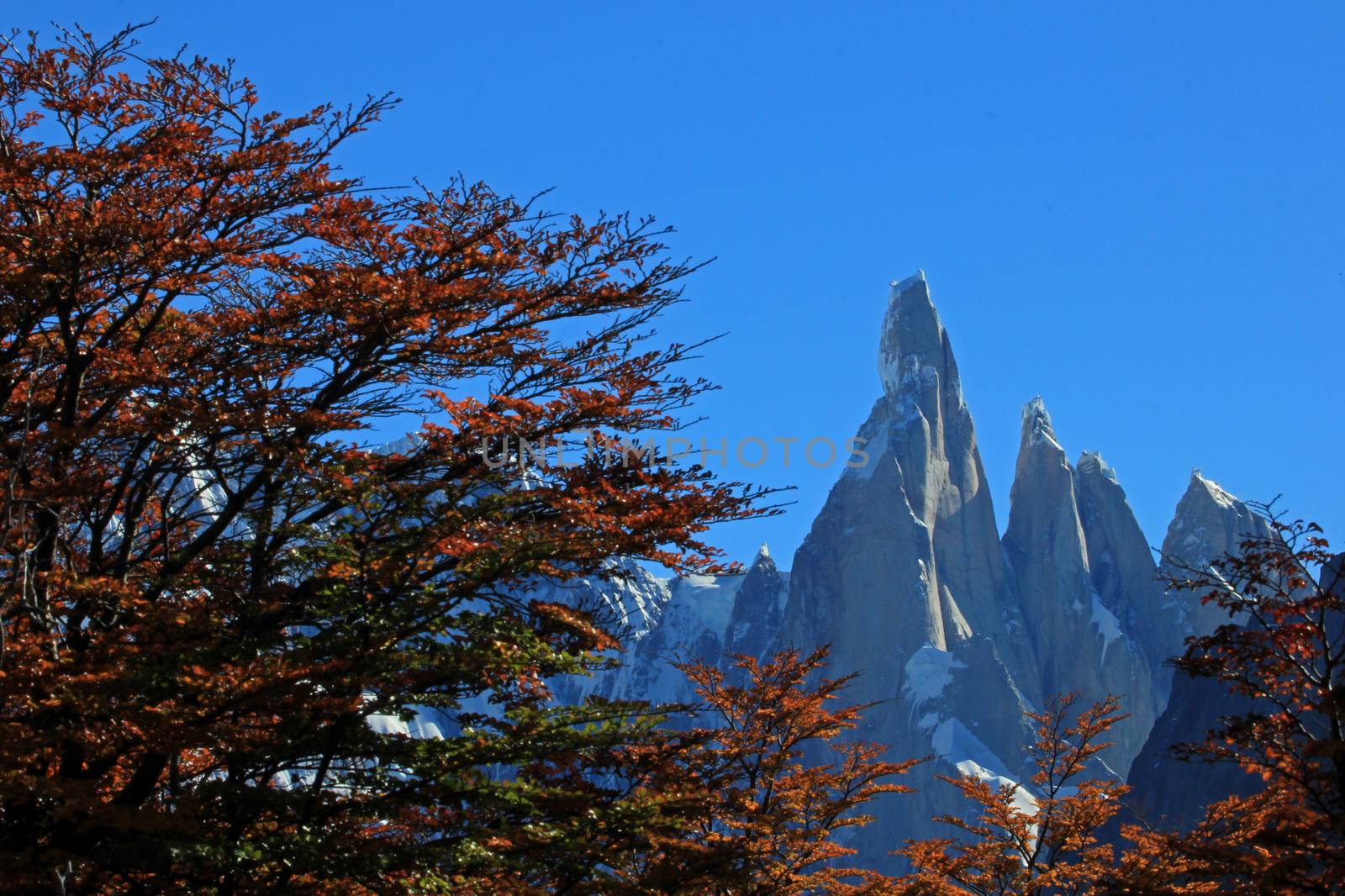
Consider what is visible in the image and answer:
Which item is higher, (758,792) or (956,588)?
(956,588)

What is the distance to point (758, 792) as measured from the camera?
52.6 ft

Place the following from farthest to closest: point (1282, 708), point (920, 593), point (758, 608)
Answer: point (758, 608) < point (920, 593) < point (1282, 708)

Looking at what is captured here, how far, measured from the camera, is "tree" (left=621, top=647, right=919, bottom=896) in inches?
483

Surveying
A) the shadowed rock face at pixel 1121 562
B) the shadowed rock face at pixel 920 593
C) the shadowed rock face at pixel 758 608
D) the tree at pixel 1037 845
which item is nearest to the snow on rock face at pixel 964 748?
the shadowed rock face at pixel 920 593

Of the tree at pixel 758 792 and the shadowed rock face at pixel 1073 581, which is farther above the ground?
the shadowed rock face at pixel 1073 581

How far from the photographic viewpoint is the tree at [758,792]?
12266mm

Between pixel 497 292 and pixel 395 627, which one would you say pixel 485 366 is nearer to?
pixel 497 292

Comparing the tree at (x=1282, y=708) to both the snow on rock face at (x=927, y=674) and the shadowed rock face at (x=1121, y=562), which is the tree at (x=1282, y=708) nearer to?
the snow on rock face at (x=927, y=674)

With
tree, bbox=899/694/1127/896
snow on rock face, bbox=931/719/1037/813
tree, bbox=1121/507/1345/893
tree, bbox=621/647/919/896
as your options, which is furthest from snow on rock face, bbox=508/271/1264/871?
tree, bbox=1121/507/1345/893

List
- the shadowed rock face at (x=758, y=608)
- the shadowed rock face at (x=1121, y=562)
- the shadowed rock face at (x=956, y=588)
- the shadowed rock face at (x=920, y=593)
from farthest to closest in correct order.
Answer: the shadowed rock face at (x=758, y=608) → the shadowed rock face at (x=1121, y=562) → the shadowed rock face at (x=956, y=588) → the shadowed rock face at (x=920, y=593)

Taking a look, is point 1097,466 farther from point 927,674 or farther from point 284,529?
point 284,529

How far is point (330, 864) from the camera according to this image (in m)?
8.92

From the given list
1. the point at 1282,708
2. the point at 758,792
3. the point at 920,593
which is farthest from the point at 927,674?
the point at 1282,708

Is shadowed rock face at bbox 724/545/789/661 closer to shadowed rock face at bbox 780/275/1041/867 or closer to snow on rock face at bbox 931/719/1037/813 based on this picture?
shadowed rock face at bbox 780/275/1041/867
